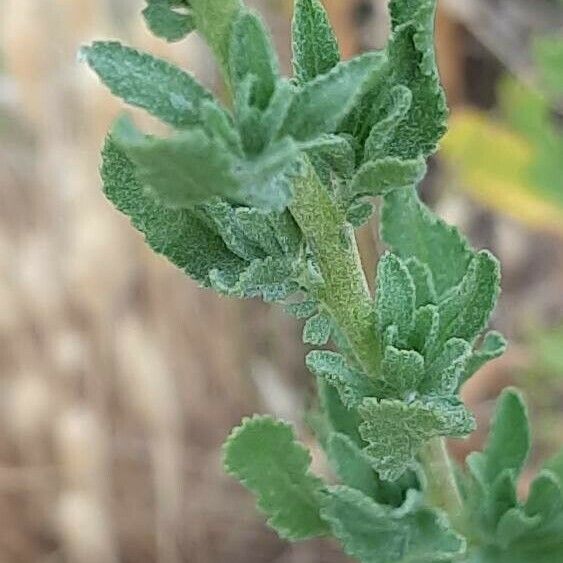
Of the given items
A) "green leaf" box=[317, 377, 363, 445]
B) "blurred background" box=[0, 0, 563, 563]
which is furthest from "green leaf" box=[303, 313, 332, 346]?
"blurred background" box=[0, 0, 563, 563]

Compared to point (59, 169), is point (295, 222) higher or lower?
lower

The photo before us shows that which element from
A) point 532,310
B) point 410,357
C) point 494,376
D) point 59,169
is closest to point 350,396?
point 410,357

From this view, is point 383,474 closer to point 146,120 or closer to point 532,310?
point 146,120

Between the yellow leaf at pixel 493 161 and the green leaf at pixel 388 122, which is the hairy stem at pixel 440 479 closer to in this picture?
the green leaf at pixel 388 122

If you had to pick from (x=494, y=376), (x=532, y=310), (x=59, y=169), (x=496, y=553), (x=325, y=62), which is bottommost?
(x=496, y=553)

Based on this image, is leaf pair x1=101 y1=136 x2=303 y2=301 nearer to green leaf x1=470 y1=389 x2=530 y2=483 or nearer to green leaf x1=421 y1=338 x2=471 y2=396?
green leaf x1=421 y1=338 x2=471 y2=396

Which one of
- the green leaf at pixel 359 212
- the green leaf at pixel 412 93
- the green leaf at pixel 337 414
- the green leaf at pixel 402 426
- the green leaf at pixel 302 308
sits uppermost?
the green leaf at pixel 412 93

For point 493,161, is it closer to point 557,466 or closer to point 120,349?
→ point 120,349

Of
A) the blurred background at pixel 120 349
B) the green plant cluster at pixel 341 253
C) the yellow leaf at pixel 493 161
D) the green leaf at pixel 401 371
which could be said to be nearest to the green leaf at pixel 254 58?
the green plant cluster at pixel 341 253
